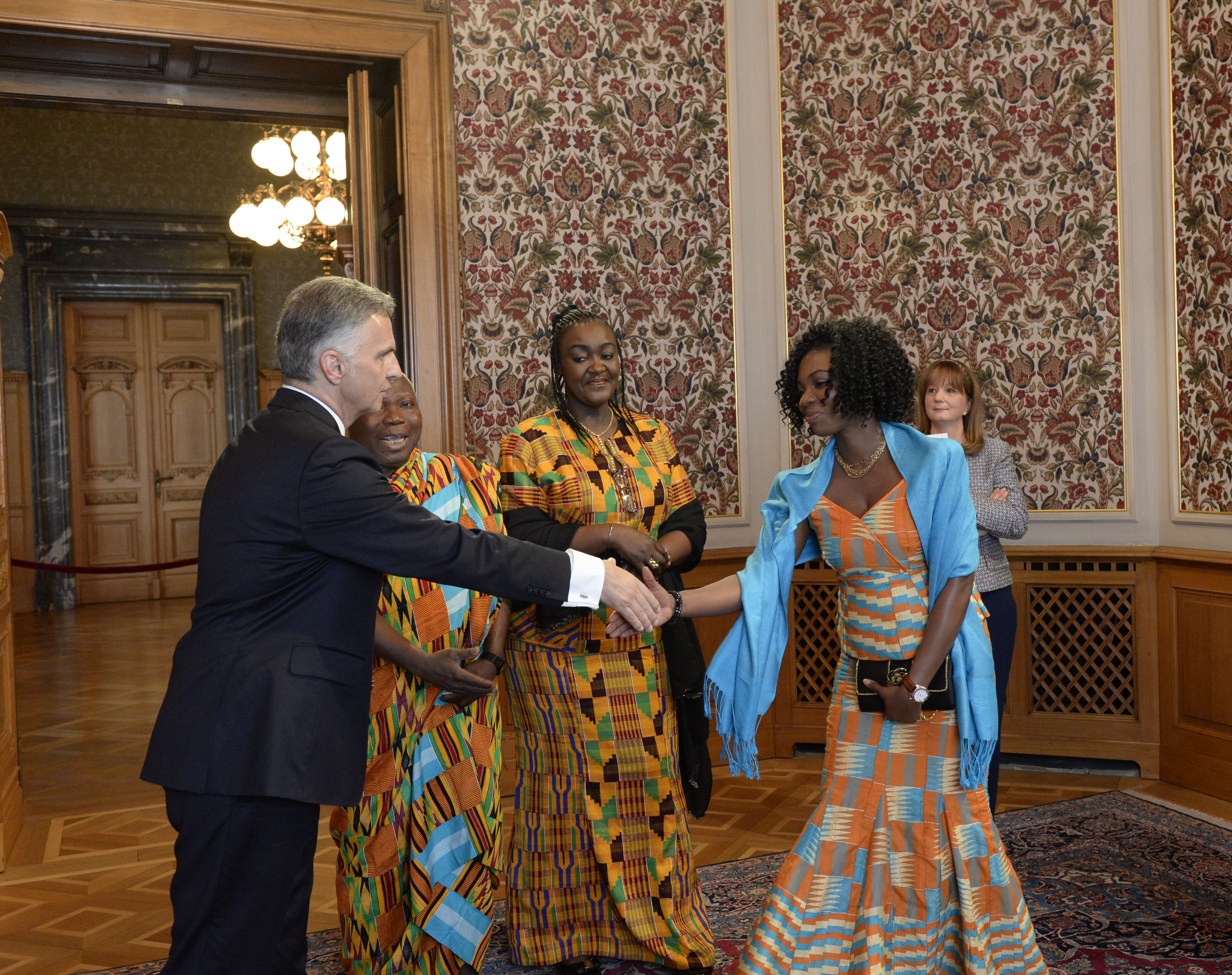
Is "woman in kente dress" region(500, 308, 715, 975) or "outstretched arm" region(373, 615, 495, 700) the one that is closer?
"outstretched arm" region(373, 615, 495, 700)

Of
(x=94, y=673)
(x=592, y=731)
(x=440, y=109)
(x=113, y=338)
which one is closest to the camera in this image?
(x=592, y=731)

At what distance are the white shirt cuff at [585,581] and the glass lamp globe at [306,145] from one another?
5175 millimetres

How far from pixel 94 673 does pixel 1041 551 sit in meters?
6.20

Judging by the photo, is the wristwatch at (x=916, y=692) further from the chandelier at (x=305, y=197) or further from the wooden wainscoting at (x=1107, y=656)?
the chandelier at (x=305, y=197)

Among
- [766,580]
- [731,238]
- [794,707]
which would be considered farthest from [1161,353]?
[766,580]

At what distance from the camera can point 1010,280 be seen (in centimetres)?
493

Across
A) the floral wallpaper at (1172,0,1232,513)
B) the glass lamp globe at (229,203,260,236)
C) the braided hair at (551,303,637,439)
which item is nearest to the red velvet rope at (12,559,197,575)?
the glass lamp globe at (229,203,260,236)

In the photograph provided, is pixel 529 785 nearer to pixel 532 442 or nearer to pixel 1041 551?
pixel 532 442

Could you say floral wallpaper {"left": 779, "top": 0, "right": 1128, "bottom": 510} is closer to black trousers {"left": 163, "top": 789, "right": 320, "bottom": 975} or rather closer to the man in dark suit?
the man in dark suit

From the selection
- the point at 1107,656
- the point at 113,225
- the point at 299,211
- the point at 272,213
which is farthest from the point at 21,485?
the point at 1107,656

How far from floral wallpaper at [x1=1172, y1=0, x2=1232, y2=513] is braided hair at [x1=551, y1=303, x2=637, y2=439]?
8.92 ft

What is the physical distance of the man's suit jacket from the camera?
1.89m

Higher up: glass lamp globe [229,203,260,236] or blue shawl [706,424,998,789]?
glass lamp globe [229,203,260,236]

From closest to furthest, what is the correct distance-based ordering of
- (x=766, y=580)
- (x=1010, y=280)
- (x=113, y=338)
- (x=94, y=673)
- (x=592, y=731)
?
(x=766, y=580)
(x=592, y=731)
(x=1010, y=280)
(x=94, y=673)
(x=113, y=338)
